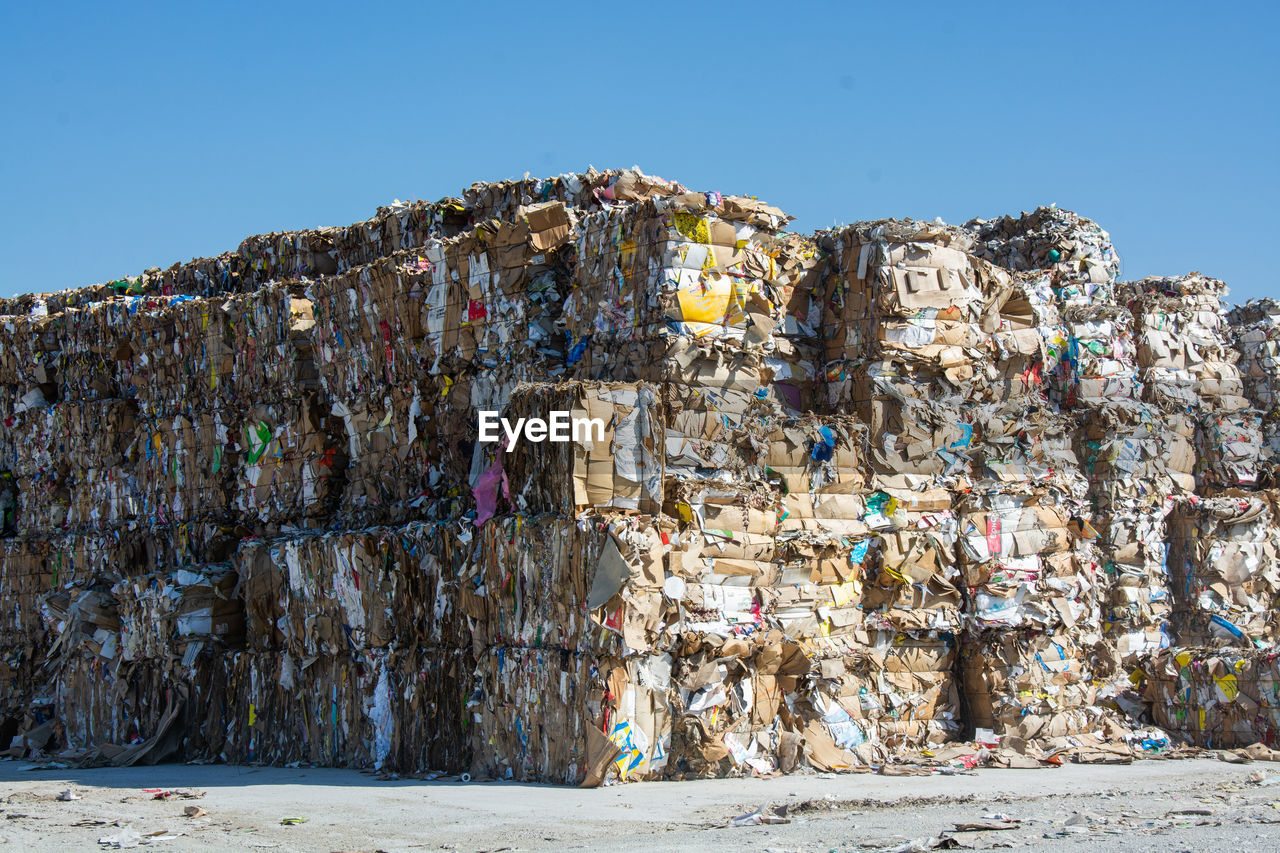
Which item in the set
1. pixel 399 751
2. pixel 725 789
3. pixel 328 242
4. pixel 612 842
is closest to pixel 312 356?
pixel 328 242

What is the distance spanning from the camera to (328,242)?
16625 millimetres

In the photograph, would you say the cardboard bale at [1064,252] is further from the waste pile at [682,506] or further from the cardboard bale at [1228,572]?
the cardboard bale at [1228,572]

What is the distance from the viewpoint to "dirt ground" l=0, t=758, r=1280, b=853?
8.42 meters

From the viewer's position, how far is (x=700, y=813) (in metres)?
9.48

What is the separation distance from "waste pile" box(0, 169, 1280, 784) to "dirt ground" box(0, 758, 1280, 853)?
2.29 feet

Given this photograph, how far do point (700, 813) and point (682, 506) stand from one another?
8.69ft

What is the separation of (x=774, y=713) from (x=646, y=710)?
119cm

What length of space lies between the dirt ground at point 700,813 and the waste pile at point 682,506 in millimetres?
698

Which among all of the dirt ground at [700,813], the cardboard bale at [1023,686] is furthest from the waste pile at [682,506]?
the dirt ground at [700,813]

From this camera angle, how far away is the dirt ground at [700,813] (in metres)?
8.42

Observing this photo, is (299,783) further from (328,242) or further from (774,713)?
(328,242)

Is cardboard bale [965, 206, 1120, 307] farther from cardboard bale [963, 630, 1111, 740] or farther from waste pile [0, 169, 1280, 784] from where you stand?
cardboard bale [963, 630, 1111, 740]

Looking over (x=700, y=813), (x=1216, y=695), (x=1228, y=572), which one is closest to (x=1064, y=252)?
(x=1228, y=572)

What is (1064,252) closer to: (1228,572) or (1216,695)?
(1228,572)
